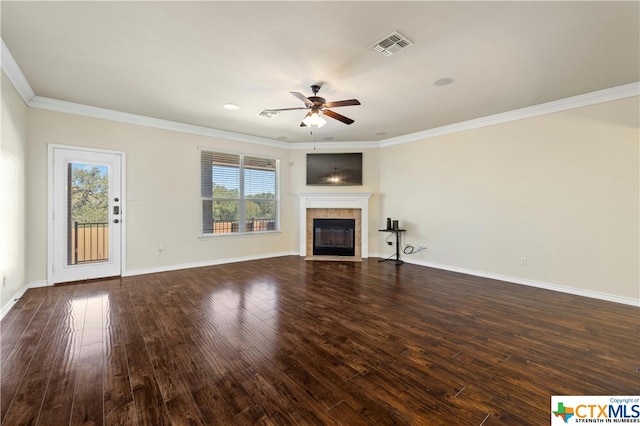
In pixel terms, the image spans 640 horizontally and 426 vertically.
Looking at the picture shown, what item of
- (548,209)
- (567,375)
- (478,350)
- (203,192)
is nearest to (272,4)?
(478,350)

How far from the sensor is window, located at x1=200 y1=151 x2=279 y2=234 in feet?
18.1

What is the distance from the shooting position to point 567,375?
195cm

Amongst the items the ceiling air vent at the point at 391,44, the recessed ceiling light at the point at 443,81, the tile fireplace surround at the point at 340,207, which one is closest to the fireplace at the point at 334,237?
the tile fireplace surround at the point at 340,207

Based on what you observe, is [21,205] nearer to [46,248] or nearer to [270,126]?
[46,248]

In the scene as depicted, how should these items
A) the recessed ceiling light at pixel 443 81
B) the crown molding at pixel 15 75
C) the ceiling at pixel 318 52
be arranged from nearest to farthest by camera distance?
the ceiling at pixel 318 52 → the crown molding at pixel 15 75 → the recessed ceiling light at pixel 443 81

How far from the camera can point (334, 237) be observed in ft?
21.6

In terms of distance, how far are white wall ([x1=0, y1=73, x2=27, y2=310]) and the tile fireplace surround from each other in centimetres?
454

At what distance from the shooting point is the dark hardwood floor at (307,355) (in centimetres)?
161

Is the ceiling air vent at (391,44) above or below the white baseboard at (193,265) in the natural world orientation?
above

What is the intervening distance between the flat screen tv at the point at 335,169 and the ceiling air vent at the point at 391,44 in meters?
3.81

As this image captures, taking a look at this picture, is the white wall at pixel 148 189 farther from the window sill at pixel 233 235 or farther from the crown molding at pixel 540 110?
the crown molding at pixel 540 110

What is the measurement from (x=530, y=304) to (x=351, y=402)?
2.97 meters

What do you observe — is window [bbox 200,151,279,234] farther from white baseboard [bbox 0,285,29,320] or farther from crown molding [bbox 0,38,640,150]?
white baseboard [bbox 0,285,29,320]

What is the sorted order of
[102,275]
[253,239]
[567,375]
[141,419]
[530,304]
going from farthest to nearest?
[253,239] → [102,275] → [530,304] → [567,375] → [141,419]
